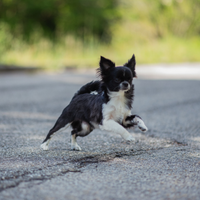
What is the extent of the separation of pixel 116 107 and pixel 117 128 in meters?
0.24

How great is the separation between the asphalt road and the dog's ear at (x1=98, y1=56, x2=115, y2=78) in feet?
2.88

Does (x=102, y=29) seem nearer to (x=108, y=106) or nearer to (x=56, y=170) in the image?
(x=108, y=106)

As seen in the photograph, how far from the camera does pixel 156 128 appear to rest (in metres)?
5.85

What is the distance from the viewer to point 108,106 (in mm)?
4020

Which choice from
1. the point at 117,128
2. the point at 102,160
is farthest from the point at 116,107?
the point at 102,160

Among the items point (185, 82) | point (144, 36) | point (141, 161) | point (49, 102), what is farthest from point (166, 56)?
point (141, 161)

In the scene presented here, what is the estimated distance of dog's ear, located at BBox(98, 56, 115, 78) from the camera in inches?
158

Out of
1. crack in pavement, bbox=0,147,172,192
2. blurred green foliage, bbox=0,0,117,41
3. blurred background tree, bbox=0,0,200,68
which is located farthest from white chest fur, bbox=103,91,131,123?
blurred green foliage, bbox=0,0,117,41

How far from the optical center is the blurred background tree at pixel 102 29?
21219 mm

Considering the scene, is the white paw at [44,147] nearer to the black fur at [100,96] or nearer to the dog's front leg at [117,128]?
the black fur at [100,96]

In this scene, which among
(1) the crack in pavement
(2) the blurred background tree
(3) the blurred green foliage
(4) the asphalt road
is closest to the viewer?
(4) the asphalt road

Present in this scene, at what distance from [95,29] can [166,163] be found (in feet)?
80.1

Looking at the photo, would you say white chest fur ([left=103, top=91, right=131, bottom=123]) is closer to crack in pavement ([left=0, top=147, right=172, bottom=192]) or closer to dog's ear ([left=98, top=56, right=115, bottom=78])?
dog's ear ([left=98, top=56, right=115, bottom=78])

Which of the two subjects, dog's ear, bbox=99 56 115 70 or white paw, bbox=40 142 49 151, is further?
white paw, bbox=40 142 49 151
